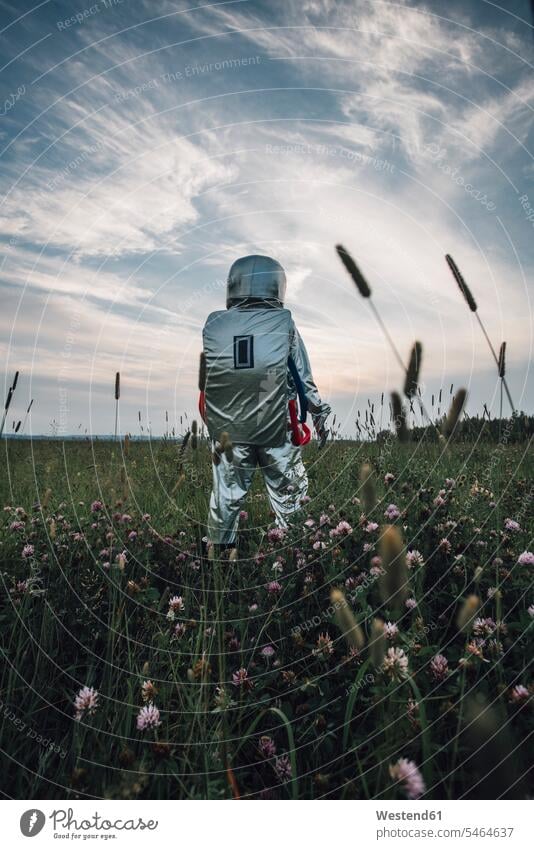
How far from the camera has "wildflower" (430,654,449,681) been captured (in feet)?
5.46

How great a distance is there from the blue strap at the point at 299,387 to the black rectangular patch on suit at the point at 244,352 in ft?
1.25

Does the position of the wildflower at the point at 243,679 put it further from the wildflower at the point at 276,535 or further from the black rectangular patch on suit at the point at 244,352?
the black rectangular patch on suit at the point at 244,352

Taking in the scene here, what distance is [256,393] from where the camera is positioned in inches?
167

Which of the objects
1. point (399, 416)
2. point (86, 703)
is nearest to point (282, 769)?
point (86, 703)

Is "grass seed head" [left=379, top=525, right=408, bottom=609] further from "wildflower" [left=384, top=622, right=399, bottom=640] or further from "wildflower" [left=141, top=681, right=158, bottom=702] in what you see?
"wildflower" [left=141, top=681, right=158, bottom=702]

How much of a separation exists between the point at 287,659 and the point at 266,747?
500mm

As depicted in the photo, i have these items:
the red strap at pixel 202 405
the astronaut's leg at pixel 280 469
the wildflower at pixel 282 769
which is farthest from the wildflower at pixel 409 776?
the red strap at pixel 202 405

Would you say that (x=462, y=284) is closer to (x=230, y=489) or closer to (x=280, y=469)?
(x=280, y=469)

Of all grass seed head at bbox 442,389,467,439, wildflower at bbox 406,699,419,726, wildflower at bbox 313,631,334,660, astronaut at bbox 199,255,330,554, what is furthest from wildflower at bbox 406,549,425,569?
astronaut at bbox 199,255,330,554

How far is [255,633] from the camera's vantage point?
7.57 feet

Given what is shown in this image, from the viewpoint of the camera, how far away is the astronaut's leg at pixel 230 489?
13.9 ft
